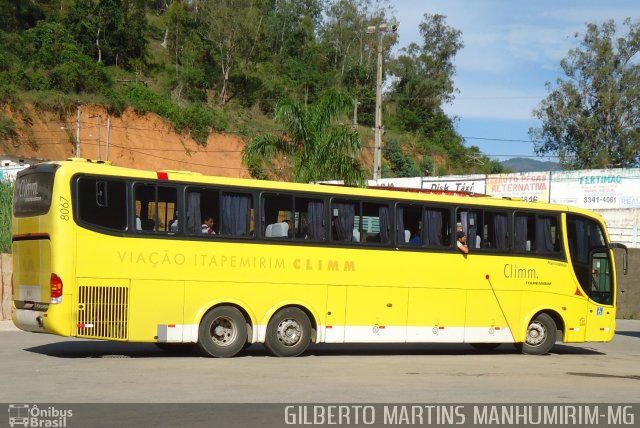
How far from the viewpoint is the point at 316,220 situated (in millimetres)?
18156

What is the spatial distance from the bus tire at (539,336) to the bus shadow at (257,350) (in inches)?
18.3

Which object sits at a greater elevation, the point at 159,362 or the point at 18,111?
the point at 18,111

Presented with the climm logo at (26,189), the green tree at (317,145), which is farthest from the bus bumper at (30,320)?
the green tree at (317,145)

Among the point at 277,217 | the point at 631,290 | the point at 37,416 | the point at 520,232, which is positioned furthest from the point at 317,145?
the point at 37,416

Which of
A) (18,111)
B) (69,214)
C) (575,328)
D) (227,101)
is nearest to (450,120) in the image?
(227,101)

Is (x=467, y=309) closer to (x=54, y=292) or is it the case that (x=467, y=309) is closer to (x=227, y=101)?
(x=54, y=292)

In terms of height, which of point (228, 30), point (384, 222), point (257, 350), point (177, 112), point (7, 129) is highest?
point (228, 30)

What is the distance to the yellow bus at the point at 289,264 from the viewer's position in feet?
52.0

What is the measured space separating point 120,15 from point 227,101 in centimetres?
1296

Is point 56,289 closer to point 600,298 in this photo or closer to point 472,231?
point 472,231

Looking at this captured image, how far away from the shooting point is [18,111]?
68875mm

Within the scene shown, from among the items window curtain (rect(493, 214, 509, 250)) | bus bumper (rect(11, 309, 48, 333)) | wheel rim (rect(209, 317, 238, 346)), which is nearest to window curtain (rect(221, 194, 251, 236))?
wheel rim (rect(209, 317, 238, 346))

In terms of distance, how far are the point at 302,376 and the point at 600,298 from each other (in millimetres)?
9649

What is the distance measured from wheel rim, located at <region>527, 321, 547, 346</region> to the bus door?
3.72 feet
